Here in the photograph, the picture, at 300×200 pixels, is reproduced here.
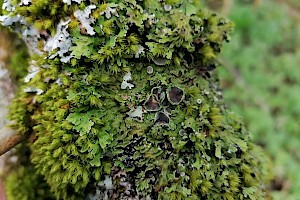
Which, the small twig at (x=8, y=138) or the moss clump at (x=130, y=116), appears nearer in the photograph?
the moss clump at (x=130, y=116)

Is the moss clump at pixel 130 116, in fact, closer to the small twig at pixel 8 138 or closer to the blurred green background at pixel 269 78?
the small twig at pixel 8 138

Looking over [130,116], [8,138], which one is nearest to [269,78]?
[130,116]

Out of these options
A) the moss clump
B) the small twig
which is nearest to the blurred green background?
the moss clump

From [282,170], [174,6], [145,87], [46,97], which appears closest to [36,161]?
[46,97]

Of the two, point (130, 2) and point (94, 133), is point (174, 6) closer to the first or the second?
point (130, 2)

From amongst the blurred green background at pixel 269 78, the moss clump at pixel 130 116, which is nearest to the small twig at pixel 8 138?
the moss clump at pixel 130 116

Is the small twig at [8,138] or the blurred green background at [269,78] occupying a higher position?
the small twig at [8,138]

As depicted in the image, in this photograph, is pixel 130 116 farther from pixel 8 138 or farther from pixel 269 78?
pixel 269 78
